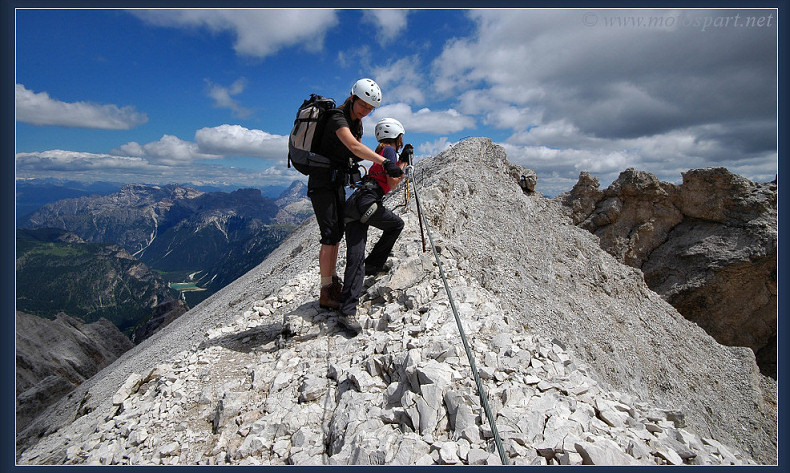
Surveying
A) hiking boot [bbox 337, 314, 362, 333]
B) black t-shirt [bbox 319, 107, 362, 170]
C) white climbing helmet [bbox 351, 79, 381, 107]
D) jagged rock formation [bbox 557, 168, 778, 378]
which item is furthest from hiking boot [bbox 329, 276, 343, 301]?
jagged rock formation [bbox 557, 168, 778, 378]

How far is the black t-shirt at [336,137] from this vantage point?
7.05m

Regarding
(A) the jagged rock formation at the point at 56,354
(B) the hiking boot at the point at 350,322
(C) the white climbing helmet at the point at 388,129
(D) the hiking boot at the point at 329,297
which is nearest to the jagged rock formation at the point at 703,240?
(C) the white climbing helmet at the point at 388,129

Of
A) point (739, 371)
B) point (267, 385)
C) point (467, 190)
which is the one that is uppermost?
point (467, 190)

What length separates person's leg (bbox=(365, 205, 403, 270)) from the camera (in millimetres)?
8336

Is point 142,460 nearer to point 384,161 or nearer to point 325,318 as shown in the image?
point 325,318

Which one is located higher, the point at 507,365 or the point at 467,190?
the point at 467,190

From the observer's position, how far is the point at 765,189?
3478 centimetres

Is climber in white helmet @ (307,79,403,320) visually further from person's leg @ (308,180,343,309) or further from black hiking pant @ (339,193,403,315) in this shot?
black hiking pant @ (339,193,403,315)

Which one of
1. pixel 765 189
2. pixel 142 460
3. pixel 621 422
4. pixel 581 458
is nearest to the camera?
pixel 581 458

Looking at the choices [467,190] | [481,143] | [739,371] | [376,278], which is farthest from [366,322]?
[739,371]

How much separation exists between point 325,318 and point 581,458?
5.79 metres

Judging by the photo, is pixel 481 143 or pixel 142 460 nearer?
pixel 142 460

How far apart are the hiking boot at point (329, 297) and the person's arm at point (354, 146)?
327 centimetres

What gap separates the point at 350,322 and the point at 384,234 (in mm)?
2431
